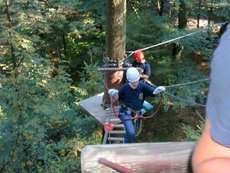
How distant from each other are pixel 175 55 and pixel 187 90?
2455 millimetres

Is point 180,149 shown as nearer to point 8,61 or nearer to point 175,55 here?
point 8,61

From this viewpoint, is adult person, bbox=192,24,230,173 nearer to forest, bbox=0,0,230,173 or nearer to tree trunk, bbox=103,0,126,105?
forest, bbox=0,0,230,173

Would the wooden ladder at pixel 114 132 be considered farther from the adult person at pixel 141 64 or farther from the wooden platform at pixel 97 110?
the adult person at pixel 141 64

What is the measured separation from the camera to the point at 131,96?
563 centimetres

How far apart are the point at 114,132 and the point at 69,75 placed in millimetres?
2210

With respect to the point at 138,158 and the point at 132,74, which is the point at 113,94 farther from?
the point at 138,158

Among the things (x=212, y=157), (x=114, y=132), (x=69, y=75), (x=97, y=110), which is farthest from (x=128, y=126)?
(x=212, y=157)

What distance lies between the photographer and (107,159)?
789mm

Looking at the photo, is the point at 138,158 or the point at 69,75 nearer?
the point at 138,158

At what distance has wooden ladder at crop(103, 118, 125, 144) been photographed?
605 centimetres

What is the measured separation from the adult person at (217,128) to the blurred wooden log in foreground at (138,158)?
0.82 feet

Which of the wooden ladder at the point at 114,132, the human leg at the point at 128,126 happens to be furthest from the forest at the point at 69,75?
the human leg at the point at 128,126

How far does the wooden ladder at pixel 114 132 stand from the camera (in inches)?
238

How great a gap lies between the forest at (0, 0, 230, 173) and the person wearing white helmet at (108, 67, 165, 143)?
1.79 feet
